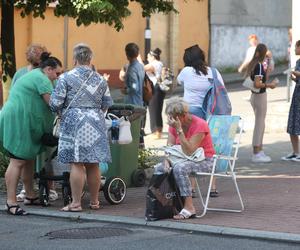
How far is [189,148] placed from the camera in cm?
938

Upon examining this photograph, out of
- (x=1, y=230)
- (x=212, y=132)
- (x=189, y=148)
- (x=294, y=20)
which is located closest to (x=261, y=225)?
(x=189, y=148)

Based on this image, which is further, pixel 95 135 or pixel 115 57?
pixel 115 57

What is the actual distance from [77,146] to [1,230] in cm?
125

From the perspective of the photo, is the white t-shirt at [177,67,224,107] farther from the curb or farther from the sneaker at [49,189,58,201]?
the curb

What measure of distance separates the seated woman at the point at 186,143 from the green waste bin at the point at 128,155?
146cm

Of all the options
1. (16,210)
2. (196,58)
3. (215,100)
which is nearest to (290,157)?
(215,100)

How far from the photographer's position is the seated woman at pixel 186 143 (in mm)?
9234

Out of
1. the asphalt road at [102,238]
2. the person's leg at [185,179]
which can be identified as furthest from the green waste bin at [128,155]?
the asphalt road at [102,238]

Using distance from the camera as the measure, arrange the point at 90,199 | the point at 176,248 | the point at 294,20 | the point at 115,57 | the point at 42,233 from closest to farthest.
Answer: the point at 176,248 → the point at 42,233 → the point at 90,199 → the point at 294,20 → the point at 115,57

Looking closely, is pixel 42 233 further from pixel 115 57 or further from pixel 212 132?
pixel 115 57

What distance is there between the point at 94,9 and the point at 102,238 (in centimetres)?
347

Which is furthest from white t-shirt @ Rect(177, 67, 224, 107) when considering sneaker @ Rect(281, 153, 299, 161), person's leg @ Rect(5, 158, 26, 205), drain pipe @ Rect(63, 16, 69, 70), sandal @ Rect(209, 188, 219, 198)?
drain pipe @ Rect(63, 16, 69, 70)

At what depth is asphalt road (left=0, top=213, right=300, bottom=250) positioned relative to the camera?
26.5ft

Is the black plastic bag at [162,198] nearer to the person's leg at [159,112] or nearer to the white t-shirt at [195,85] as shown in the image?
the white t-shirt at [195,85]
